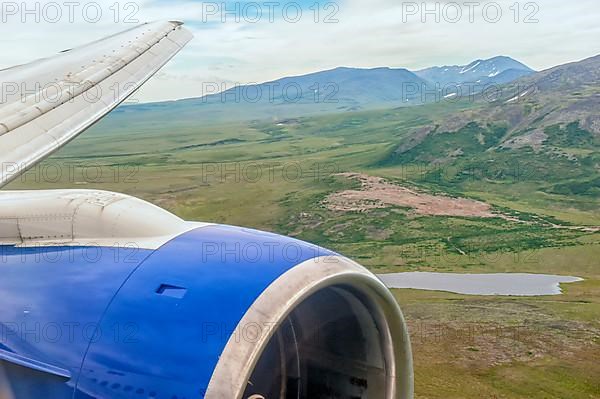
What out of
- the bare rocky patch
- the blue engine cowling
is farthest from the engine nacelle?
the bare rocky patch

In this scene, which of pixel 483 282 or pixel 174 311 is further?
pixel 483 282

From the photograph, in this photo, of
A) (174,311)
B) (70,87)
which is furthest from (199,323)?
(70,87)

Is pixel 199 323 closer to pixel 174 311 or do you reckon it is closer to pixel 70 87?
pixel 174 311

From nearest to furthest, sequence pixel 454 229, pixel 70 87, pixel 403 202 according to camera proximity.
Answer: pixel 70 87 < pixel 454 229 < pixel 403 202

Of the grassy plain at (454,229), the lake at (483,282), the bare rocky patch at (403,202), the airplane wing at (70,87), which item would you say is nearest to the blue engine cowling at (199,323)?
the airplane wing at (70,87)

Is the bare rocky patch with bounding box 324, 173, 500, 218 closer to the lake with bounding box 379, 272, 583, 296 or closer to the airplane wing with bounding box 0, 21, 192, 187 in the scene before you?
the lake with bounding box 379, 272, 583, 296

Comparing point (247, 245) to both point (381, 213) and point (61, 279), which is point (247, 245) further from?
point (381, 213)
